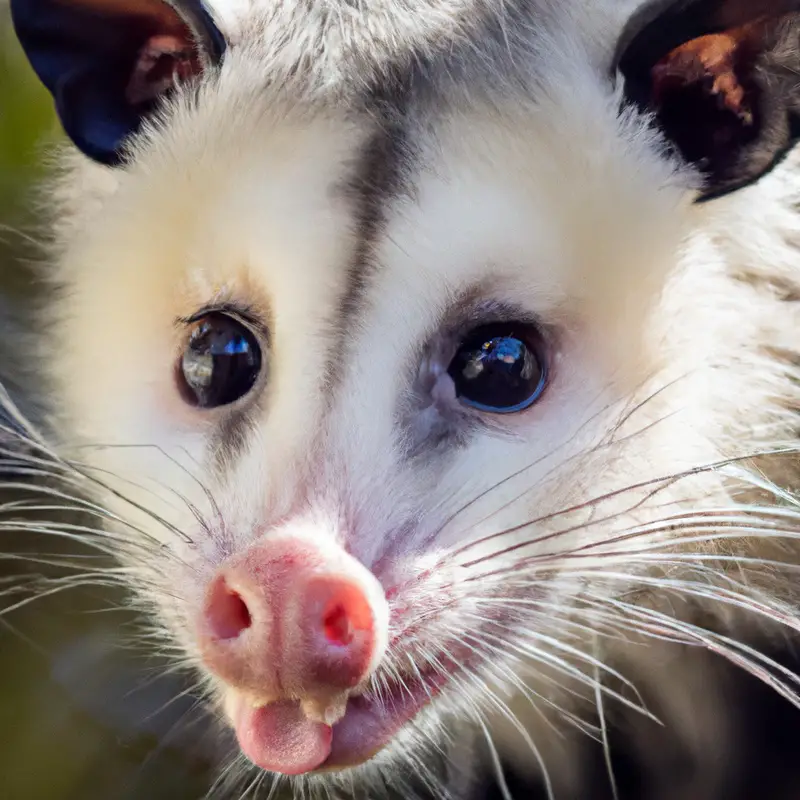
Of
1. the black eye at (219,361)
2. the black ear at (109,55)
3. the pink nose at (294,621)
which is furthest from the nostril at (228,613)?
the black ear at (109,55)

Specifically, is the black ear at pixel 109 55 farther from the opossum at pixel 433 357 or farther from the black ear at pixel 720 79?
the black ear at pixel 720 79

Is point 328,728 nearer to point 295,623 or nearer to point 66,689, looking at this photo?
point 295,623

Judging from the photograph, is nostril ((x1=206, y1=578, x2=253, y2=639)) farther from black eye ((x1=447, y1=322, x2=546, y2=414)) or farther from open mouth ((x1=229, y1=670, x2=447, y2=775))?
black eye ((x1=447, y1=322, x2=546, y2=414))

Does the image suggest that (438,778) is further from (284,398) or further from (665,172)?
(665,172)

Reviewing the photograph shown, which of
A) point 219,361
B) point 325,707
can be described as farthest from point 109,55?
point 325,707

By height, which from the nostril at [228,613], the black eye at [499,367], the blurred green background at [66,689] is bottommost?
the blurred green background at [66,689]

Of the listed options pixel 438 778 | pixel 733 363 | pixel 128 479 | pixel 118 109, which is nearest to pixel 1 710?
pixel 128 479

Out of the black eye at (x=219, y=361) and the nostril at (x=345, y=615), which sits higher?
the black eye at (x=219, y=361)

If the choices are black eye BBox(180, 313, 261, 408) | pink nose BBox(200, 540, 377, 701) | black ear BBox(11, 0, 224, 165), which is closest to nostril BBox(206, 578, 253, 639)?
pink nose BBox(200, 540, 377, 701)
